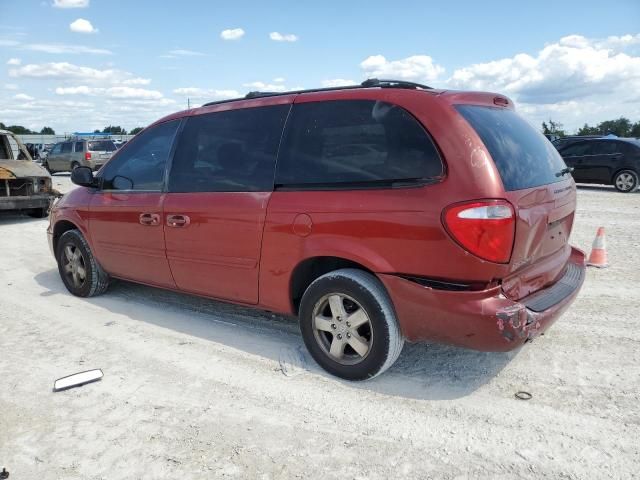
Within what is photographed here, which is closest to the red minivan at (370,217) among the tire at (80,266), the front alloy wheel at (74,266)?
the tire at (80,266)

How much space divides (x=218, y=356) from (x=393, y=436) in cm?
158

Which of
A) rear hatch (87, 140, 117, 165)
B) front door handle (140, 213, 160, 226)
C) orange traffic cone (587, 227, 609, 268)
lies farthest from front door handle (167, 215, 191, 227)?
rear hatch (87, 140, 117, 165)

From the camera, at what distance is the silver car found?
23859 millimetres

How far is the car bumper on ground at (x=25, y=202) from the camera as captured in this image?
10.1 meters

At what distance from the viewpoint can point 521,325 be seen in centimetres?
279

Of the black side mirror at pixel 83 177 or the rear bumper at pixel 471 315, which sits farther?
the black side mirror at pixel 83 177

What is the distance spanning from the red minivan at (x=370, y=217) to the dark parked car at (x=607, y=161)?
11960mm

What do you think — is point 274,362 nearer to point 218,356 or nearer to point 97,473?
point 218,356

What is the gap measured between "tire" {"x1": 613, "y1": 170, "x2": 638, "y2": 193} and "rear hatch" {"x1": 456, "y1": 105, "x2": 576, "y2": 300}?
1227 centimetres

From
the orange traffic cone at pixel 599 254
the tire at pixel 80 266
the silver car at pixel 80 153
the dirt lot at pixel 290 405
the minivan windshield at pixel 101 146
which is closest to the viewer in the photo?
the dirt lot at pixel 290 405

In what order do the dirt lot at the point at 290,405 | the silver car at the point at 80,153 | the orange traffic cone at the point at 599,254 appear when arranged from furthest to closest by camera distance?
the silver car at the point at 80,153, the orange traffic cone at the point at 599,254, the dirt lot at the point at 290,405

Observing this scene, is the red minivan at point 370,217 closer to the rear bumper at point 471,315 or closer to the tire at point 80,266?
the rear bumper at point 471,315

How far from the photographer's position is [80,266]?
5.31 meters

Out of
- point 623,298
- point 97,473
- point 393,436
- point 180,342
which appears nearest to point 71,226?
point 180,342
